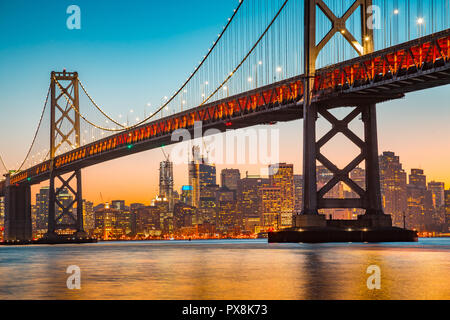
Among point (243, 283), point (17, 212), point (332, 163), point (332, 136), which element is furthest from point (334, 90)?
point (17, 212)

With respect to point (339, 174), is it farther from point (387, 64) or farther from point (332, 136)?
point (387, 64)

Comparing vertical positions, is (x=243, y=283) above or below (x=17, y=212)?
below

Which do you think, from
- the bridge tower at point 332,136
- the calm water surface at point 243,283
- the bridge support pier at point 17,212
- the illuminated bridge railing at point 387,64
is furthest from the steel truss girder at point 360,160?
the bridge support pier at point 17,212

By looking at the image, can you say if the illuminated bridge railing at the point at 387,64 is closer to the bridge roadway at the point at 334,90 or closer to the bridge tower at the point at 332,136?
the bridge roadway at the point at 334,90

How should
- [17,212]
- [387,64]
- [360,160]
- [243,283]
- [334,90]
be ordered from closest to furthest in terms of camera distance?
[243,283], [387,64], [334,90], [360,160], [17,212]

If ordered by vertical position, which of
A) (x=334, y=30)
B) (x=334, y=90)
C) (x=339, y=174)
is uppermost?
(x=334, y=30)

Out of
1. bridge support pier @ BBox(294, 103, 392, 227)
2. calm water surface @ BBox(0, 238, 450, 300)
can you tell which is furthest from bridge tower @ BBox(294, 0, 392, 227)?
calm water surface @ BBox(0, 238, 450, 300)
